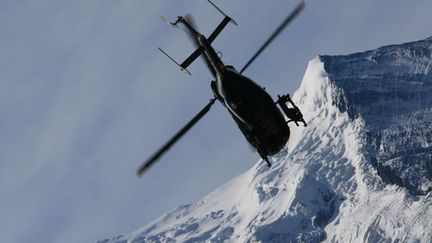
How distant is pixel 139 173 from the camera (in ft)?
154

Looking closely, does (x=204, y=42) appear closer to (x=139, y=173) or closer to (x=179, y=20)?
(x=179, y=20)

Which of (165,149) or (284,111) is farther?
(284,111)

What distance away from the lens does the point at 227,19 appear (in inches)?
2099

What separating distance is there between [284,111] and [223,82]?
3.82 metres

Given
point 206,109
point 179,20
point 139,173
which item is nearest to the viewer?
point 139,173

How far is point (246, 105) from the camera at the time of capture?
5125 centimetres

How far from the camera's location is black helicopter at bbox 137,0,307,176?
51.1 metres

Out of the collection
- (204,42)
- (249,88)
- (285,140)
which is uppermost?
(204,42)

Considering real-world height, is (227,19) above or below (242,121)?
above

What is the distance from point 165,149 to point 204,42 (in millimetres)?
7583

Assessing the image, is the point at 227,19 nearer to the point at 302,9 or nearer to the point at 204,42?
the point at 204,42

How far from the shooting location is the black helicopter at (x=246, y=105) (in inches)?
2013

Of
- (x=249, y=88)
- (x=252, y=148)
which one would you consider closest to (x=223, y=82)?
(x=249, y=88)

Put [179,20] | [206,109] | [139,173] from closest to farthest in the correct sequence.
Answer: [139,173] → [206,109] → [179,20]
